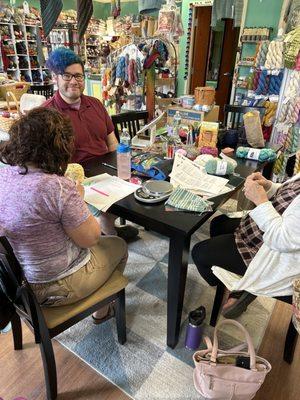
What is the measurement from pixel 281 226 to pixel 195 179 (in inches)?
20.5

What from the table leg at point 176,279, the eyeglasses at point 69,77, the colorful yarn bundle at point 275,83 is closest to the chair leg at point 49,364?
the table leg at point 176,279

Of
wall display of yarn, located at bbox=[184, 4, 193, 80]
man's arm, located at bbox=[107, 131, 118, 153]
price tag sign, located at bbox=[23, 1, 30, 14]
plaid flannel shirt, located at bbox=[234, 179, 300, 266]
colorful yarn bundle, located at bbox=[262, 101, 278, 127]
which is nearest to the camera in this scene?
plaid flannel shirt, located at bbox=[234, 179, 300, 266]

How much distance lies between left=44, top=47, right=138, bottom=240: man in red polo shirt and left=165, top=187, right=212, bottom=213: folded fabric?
23.2 inches

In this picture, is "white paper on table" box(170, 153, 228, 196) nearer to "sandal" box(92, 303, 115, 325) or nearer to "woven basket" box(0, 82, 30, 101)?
"sandal" box(92, 303, 115, 325)

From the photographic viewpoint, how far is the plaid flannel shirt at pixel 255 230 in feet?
3.67

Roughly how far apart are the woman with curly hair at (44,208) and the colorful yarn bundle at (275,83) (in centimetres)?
322

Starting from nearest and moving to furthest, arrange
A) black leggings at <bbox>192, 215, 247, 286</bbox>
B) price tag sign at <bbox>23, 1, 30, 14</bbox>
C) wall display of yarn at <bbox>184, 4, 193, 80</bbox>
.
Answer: black leggings at <bbox>192, 215, 247, 286</bbox> → wall display of yarn at <bbox>184, 4, 193, 80</bbox> → price tag sign at <bbox>23, 1, 30, 14</bbox>

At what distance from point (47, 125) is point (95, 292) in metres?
0.68

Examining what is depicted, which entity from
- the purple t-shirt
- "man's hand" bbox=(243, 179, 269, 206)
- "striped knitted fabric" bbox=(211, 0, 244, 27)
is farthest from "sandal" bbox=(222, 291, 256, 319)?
"striped knitted fabric" bbox=(211, 0, 244, 27)

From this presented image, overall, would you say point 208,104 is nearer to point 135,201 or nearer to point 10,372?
point 135,201

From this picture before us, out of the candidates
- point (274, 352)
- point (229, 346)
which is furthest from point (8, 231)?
point (274, 352)

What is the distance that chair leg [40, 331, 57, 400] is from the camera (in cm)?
101

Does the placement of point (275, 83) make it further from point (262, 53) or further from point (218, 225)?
point (218, 225)

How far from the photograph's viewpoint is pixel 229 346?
141 cm
